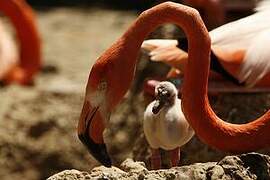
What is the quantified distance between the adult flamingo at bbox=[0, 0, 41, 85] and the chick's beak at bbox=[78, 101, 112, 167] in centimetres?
392

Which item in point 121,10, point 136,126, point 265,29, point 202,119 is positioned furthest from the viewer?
point 121,10

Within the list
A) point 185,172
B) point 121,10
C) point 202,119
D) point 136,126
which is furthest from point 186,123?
point 121,10

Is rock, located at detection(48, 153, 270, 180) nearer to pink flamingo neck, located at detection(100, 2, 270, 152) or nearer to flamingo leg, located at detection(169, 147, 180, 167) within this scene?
pink flamingo neck, located at detection(100, 2, 270, 152)

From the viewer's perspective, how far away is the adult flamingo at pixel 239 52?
164 inches

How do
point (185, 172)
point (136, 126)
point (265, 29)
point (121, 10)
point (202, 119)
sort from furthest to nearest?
1. point (121, 10)
2. point (136, 126)
3. point (265, 29)
4. point (202, 119)
5. point (185, 172)

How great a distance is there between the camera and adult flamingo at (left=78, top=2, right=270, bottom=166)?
351 cm

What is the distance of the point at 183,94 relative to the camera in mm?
3561

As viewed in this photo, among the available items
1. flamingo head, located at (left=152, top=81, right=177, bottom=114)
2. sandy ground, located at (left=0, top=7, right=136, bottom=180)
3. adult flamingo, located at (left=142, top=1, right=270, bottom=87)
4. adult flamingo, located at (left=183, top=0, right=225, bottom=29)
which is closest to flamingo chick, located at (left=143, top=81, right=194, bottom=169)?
flamingo head, located at (left=152, top=81, right=177, bottom=114)

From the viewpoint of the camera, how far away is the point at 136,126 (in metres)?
5.96

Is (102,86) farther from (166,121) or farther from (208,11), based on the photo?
(208,11)

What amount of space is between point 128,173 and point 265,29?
3.71 ft

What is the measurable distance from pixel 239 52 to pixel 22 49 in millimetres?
3641

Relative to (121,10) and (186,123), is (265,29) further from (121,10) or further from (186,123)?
(121,10)

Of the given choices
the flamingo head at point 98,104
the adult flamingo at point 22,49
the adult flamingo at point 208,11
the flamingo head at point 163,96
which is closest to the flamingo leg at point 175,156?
the flamingo head at point 163,96
